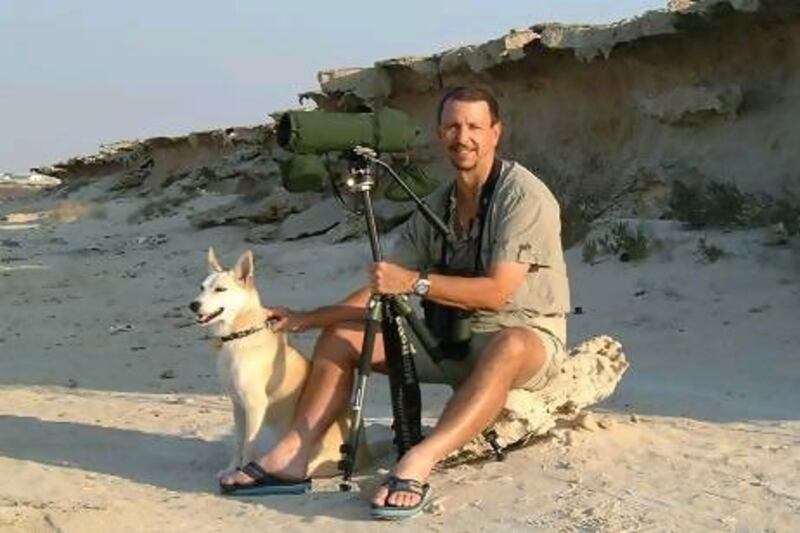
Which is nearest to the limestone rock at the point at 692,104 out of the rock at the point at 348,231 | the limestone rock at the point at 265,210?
the rock at the point at 348,231

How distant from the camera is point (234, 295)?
4719mm

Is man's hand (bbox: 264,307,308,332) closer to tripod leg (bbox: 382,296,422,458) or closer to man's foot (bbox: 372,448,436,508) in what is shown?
tripod leg (bbox: 382,296,422,458)

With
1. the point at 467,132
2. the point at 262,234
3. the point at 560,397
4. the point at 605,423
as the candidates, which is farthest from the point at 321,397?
the point at 262,234

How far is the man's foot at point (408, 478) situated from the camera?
403 centimetres

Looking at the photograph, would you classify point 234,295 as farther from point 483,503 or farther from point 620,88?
point 620,88

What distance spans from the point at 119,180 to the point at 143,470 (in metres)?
29.1

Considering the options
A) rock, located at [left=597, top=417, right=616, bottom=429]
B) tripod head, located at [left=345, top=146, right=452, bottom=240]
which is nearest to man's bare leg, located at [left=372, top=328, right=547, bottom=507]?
tripod head, located at [left=345, top=146, right=452, bottom=240]

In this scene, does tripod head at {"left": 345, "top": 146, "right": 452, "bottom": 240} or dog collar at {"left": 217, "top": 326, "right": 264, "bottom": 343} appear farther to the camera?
dog collar at {"left": 217, "top": 326, "right": 264, "bottom": 343}

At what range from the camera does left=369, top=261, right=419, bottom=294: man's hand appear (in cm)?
419

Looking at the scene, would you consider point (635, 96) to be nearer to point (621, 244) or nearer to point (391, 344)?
point (621, 244)

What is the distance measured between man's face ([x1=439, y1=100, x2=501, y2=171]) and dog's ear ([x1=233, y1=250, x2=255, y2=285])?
0.95 metres

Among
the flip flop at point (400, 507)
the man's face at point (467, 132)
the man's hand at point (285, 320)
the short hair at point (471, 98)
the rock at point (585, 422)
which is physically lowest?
the rock at point (585, 422)

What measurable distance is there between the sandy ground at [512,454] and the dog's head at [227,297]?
0.70 m

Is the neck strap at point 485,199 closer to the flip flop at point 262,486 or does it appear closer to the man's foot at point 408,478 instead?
the man's foot at point 408,478
